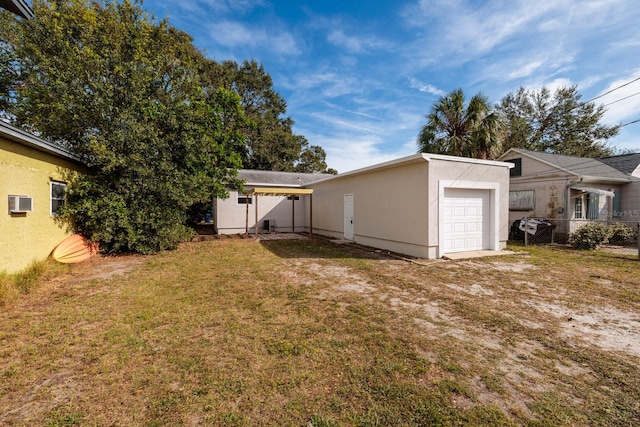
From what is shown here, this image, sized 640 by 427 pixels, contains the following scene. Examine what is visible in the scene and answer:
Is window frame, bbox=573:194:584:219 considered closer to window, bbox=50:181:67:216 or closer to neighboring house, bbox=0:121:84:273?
neighboring house, bbox=0:121:84:273

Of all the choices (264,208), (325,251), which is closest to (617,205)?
(325,251)

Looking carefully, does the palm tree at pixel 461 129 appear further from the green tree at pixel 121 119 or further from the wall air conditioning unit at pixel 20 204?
the wall air conditioning unit at pixel 20 204

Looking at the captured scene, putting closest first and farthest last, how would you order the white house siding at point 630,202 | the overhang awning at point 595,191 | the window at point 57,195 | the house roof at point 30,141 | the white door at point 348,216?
the house roof at point 30,141
the window at point 57,195
the overhang awning at point 595,191
the white door at point 348,216
the white house siding at point 630,202

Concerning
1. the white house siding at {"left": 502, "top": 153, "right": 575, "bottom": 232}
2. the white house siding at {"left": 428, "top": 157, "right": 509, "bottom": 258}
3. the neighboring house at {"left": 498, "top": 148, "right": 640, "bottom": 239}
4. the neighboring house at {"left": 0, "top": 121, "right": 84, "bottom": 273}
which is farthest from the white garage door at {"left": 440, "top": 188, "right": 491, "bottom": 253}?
the neighboring house at {"left": 0, "top": 121, "right": 84, "bottom": 273}

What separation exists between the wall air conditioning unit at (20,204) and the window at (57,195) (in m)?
1.49

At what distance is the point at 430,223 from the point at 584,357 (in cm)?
508

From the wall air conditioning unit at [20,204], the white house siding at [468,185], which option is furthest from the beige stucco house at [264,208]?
the wall air conditioning unit at [20,204]

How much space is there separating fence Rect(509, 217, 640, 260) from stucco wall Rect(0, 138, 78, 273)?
584 inches

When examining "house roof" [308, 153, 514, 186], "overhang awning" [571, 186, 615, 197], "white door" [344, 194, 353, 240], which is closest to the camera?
"house roof" [308, 153, 514, 186]

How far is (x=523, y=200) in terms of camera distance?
13250 millimetres

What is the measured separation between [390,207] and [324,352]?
22.4ft

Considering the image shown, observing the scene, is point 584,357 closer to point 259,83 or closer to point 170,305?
point 170,305

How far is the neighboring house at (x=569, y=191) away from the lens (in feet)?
38.1

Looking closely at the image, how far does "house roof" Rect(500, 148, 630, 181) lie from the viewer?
39.6 feet
